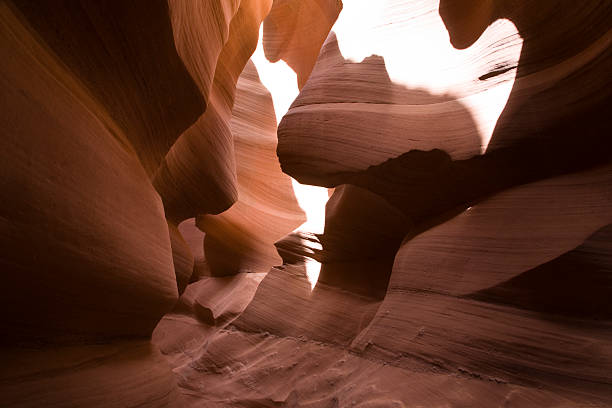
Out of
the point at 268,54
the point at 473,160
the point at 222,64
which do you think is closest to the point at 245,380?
the point at 473,160

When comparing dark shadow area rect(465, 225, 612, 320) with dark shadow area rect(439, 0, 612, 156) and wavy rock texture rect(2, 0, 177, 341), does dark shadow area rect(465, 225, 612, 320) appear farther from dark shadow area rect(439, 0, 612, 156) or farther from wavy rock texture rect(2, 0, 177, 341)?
wavy rock texture rect(2, 0, 177, 341)

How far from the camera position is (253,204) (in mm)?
6418

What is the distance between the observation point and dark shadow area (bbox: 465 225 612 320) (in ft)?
7.14

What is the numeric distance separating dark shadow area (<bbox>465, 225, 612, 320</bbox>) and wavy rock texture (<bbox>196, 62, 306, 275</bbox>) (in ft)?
13.8

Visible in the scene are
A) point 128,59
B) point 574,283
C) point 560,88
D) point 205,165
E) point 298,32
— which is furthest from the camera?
point 298,32

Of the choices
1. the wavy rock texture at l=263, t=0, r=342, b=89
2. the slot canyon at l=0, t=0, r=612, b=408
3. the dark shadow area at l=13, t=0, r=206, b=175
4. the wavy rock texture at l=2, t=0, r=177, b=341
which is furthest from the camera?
the wavy rock texture at l=263, t=0, r=342, b=89

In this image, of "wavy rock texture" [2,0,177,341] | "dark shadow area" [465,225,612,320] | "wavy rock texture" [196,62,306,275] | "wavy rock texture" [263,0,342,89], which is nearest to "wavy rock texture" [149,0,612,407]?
"dark shadow area" [465,225,612,320]

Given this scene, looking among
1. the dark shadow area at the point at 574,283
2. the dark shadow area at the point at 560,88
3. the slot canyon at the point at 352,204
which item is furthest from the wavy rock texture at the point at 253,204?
the dark shadow area at the point at 574,283

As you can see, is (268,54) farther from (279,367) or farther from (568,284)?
(568,284)

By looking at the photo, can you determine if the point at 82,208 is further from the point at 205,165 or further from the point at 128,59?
the point at 205,165

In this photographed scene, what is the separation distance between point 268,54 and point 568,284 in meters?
6.50

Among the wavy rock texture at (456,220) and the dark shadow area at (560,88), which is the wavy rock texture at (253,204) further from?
the dark shadow area at (560,88)

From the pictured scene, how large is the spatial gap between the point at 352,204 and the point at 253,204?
8.51ft

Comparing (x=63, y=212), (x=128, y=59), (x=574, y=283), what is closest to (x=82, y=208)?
(x=63, y=212)
